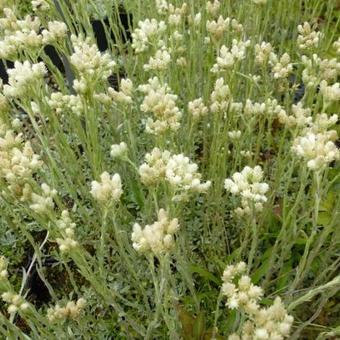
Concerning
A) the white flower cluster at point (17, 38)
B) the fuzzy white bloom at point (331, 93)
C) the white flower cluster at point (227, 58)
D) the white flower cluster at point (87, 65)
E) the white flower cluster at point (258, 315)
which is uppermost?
the white flower cluster at point (17, 38)

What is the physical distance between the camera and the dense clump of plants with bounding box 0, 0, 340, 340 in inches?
35.1

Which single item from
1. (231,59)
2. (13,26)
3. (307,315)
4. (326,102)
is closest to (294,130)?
(326,102)

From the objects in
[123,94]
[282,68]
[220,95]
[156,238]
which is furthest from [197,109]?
[156,238]

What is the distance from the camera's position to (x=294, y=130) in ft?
3.85

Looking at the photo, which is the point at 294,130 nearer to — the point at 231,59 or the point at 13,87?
the point at 231,59

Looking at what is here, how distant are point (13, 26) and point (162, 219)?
76 cm

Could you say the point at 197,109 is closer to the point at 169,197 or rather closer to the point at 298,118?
the point at 298,118

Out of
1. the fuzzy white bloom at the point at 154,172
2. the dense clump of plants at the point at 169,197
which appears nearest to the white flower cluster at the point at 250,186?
the dense clump of plants at the point at 169,197

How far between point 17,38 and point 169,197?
556mm

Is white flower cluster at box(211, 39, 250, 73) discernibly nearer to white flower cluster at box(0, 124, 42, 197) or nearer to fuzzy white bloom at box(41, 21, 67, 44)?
fuzzy white bloom at box(41, 21, 67, 44)

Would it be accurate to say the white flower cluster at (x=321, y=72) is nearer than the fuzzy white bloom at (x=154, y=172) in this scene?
Result: No

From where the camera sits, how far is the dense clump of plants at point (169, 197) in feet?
2.92

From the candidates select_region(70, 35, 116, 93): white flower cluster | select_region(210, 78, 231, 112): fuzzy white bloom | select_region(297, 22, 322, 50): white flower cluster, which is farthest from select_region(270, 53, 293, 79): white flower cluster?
select_region(70, 35, 116, 93): white flower cluster

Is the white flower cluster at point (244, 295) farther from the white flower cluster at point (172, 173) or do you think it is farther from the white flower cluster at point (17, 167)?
the white flower cluster at point (17, 167)
